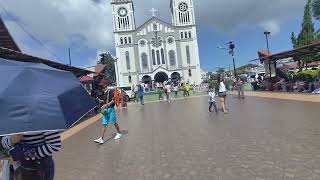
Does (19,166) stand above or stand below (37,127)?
below

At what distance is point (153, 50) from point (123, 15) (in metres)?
10.1

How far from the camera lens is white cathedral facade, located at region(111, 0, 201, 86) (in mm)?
94938

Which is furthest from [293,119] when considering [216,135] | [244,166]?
[244,166]

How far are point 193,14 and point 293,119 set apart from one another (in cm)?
8718

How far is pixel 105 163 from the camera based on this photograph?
838 centimetres

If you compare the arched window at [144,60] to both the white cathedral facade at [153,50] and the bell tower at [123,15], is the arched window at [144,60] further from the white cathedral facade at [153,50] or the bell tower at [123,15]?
the bell tower at [123,15]

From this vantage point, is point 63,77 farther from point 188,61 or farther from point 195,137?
point 188,61

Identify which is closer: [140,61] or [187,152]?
[187,152]

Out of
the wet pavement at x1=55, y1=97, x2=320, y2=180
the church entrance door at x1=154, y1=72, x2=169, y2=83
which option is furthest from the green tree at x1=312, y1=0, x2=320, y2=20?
the church entrance door at x1=154, y1=72, x2=169, y2=83

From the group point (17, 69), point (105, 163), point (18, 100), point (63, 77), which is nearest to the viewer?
point (18, 100)

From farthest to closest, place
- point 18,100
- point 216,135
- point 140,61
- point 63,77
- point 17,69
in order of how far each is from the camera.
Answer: point 140,61
point 216,135
point 63,77
point 17,69
point 18,100

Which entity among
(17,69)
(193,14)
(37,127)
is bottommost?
(37,127)

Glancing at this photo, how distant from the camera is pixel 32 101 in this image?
3.66 m

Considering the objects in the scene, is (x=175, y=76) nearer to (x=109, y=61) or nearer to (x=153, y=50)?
(x=153, y=50)
